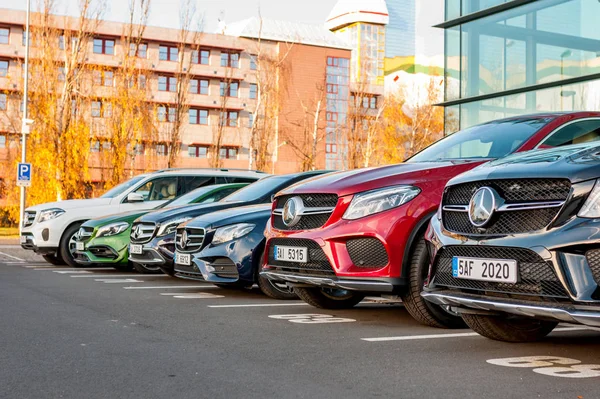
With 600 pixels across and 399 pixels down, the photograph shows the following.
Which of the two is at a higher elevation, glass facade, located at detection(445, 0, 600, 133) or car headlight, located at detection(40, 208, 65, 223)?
glass facade, located at detection(445, 0, 600, 133)

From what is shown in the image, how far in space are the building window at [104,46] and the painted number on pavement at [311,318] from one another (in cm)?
6548

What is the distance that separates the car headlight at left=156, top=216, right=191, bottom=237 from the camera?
37.6 ft

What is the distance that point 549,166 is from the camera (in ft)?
16.3

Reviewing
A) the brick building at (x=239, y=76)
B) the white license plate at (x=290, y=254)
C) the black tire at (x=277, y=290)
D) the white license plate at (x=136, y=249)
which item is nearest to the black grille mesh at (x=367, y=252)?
the white license plate at (x=290, y=254)

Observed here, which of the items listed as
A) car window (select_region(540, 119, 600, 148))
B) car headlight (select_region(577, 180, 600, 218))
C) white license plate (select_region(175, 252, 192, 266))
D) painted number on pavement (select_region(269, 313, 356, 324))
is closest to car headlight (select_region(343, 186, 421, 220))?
painted number on pavement (select_region(269, 313, 356, 324))

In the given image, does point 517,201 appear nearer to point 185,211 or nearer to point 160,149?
point 185,211

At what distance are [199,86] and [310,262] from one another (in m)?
67.4

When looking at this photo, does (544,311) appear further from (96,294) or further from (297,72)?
(297,72)

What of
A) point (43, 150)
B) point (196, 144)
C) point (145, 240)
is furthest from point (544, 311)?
point (196, 144)

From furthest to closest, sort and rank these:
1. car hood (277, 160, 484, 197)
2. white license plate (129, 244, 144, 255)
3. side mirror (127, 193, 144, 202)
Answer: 1. side mirror (127, 193, 144, 202)
2. white license plate (129, 244, 144, 255)
3. car hood (277, 160, 484, 197)

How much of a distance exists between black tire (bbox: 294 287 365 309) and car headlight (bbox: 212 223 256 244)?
121 centimetres

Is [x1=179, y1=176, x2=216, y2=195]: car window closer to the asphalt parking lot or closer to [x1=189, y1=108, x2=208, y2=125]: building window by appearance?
the asphalt parking lot

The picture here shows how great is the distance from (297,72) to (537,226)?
7213 centimetres

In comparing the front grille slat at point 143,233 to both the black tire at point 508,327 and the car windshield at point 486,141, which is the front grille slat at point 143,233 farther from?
the black tire at point 508,327
